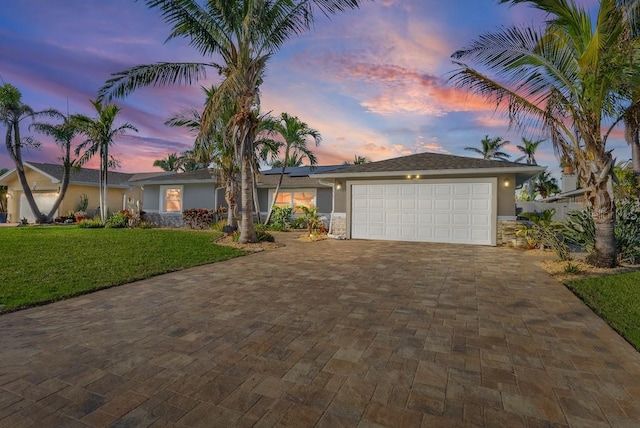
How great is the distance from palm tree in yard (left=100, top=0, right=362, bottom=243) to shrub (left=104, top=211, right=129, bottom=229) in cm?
1035

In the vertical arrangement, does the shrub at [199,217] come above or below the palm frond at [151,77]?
below

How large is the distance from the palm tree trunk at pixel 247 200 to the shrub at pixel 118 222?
11016 mm

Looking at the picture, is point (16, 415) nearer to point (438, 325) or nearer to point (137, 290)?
point (137, 290)

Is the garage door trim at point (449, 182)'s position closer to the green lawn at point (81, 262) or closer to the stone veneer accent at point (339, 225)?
the stone veneer accent at point (339, 225)

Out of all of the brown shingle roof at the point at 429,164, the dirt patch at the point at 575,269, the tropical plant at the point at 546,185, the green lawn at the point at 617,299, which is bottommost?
the green lawn at the point at 617,299

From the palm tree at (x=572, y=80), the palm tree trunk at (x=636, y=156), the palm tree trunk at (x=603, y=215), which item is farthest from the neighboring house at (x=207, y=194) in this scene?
the palm tree trunk at (x=636, y=156)

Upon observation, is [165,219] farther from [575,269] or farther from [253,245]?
[575,269]

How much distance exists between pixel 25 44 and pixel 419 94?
15.1 meters

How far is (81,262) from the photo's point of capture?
759 cm

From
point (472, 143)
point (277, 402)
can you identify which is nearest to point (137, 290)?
point (277, 402)

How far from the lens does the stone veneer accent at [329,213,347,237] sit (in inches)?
530

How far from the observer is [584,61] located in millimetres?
6402

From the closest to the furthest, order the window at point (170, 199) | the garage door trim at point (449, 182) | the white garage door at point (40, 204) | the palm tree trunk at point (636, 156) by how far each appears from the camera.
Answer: the garage door trim at point (449, 182) < the palm tree trunk at point (636, 156) < the window at point (170, 199) < the white garage door at point (40, 204)

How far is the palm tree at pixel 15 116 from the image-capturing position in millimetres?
17916
